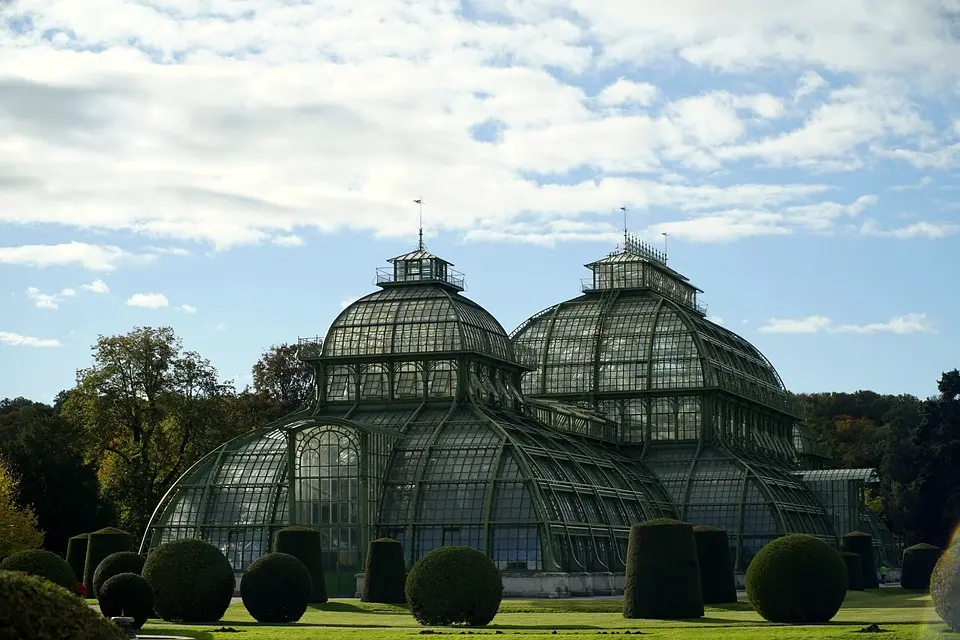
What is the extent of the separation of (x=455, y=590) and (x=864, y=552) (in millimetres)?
41422

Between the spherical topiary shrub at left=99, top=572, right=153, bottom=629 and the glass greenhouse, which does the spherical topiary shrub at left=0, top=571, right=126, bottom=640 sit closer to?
the spherical topiary shrub at left=99, top=572, right=153, bottom=629

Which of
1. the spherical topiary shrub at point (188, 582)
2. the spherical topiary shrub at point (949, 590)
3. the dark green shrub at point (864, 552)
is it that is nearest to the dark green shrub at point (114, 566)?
the spherical topiary shrub at point (188, 582)

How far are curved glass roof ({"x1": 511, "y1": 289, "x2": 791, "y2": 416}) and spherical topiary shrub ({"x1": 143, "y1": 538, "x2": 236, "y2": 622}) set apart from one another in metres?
42.1

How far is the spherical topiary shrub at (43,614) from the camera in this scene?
69.2 ft

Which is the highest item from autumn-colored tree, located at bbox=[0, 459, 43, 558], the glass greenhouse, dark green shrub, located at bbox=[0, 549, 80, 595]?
the glass greenhouse

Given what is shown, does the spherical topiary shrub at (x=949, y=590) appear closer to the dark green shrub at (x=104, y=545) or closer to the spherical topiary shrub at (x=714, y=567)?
the spherical topiary shrub at (x=714, y=567)

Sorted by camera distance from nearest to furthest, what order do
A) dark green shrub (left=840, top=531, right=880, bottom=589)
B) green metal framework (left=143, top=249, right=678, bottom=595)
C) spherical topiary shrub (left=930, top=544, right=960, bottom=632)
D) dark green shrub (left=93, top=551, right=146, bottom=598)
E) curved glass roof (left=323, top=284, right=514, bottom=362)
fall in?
spherical topiary shrub (left=930, top=544, right=960, bottom=632) < dark green shrub (left=93, top=551, right=146, bottom=598) < green metal framework (left=143, top=249, right=678, bottom=595) < curved glass roof (left=323, top=284, right=514, bottom=362) < dark green shrub (left=840, top=531, right=880, bottom=589)

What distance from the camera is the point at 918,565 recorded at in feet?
273

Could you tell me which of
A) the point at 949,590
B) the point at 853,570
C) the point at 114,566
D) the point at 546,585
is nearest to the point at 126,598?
the point at 114,566

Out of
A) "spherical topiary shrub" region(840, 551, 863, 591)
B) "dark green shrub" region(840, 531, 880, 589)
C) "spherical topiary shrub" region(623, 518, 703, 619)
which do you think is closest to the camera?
"spherical topiary shrub" region(623, 518, 703, 619)

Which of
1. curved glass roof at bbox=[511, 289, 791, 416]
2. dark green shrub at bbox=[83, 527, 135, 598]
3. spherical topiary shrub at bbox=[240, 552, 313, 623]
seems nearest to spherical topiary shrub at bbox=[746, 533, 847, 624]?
spherical topiary shrub at bbox=[240, 552, 313, 623]

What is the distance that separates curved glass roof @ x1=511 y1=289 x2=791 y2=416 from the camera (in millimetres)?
96438

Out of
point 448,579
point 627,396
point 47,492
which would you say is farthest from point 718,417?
point 448,579

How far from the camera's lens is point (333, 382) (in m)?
85.0
